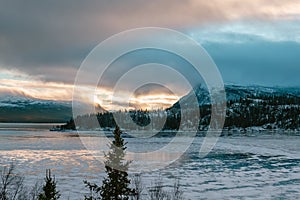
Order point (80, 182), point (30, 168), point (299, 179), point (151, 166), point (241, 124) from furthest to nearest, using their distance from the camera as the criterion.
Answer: point (241, 124) → point (151, 166) → point (30, 168) → point (299, 179) → point (80, 182)

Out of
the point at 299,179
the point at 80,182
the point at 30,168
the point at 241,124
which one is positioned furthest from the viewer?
the point at 241,124

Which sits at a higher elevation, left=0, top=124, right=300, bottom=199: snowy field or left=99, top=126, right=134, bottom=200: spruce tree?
left=99, top=126, right=134, bottom=200: spruce tree

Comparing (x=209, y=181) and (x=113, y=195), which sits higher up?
(x=113, y=195)

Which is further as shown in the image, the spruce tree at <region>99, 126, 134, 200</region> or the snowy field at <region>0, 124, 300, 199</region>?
the snowy field at <region>0, 124, 300, 199</region>

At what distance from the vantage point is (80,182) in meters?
29.1

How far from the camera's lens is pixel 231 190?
26.6 m

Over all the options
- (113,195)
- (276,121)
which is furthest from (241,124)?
(113,195)

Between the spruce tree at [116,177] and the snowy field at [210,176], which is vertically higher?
the spruce tree at [116,177]

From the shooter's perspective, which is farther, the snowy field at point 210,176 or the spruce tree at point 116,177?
the snowy field at point 210,176

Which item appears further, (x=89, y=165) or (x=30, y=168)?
(x=89, y=165)

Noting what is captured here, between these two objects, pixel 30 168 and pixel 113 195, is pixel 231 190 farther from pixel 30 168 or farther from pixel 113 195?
pixel 30 168

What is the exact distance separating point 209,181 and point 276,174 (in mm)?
7567

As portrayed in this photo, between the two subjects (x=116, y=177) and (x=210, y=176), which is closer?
(x=116, y=177)

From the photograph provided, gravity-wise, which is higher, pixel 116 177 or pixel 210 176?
pixel 116 177
